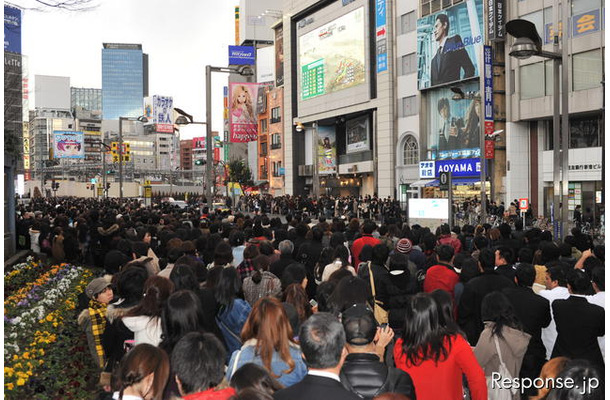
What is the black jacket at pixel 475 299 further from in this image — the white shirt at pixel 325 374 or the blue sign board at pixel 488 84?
the blue sign board at pixel 488 84

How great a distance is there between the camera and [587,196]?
3734 cm

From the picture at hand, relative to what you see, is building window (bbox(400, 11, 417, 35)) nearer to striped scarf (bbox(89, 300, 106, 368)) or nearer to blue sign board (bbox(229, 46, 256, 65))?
blue sign board (bbox(229, 46, 256, 65))

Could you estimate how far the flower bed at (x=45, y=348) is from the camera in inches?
252

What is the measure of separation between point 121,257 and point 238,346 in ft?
11.2

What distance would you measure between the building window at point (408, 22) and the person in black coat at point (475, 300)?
49.3m

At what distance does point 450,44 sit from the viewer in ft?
154

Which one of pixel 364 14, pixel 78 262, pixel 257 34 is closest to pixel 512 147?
pixel 364 14

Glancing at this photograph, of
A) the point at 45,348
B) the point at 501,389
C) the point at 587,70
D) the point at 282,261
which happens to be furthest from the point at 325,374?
the point at 587,70

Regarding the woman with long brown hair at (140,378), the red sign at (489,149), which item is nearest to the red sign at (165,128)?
the red sign at (489,149)

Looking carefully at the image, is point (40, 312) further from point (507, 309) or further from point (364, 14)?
point (364, 14)

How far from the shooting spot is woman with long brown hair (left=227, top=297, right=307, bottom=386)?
445 cm

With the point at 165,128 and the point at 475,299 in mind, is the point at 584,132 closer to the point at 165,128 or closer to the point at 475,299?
the point at 475,299

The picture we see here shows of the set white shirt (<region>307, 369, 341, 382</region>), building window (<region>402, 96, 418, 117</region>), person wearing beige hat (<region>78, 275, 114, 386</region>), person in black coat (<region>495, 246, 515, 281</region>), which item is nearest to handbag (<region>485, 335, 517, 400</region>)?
white shirt (<region>307, 369, 341, 382</region>)

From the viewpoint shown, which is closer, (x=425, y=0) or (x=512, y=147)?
(x=512, y=147)
